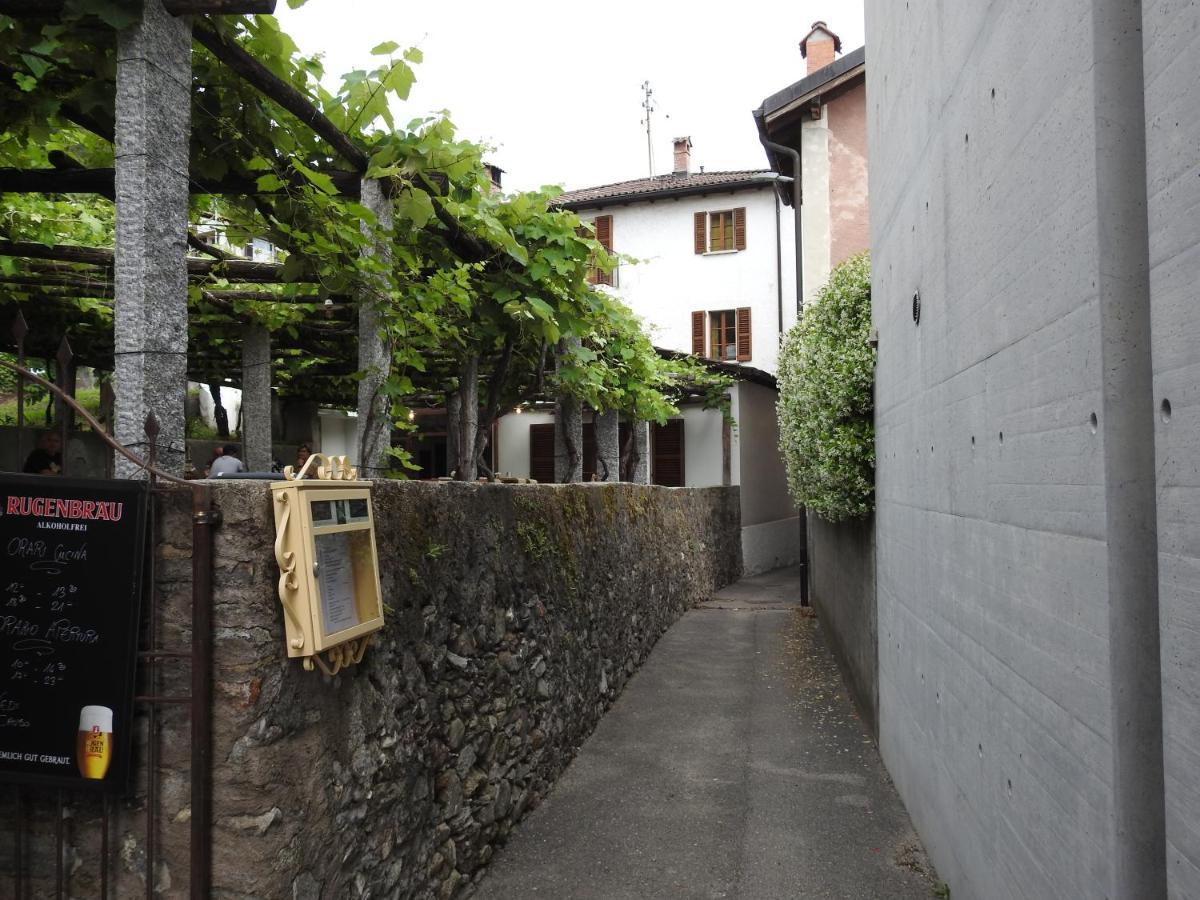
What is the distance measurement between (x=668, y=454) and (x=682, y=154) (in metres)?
11.4

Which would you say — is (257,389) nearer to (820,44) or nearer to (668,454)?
(668,454)

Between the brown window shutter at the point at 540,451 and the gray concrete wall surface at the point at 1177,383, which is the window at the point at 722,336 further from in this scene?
the gray concrete wall surface at the point at 1177,383

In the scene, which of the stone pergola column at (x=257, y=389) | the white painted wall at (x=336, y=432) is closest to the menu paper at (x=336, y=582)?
the stone pergola column at (x=257, y=389)

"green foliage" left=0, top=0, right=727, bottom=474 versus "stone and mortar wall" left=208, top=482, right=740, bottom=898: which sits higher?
"green foliage" left=0, top=0, right=727, bottom=474

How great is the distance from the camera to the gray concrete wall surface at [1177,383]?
169 cm

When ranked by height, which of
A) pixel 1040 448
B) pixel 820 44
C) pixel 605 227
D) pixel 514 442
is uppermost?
pixel 820 44

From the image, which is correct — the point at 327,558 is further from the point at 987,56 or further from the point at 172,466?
the point at 987,56

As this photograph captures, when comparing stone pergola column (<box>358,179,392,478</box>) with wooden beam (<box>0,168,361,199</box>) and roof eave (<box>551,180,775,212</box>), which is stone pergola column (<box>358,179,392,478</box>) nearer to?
wooden beam (<box>0,168,361,199</box>)

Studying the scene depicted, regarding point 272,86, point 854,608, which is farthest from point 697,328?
point 272,86

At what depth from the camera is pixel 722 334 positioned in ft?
71.0

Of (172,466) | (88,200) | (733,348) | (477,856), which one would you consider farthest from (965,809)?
(733,348)

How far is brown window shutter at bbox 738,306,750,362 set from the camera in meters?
21.2

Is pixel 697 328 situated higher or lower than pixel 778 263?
lower

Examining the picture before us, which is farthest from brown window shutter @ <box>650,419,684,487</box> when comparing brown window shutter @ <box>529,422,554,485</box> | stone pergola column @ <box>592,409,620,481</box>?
stone pergola column @ <box>592,409,620,481</box>
